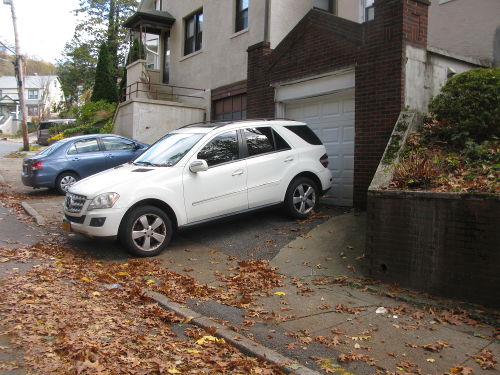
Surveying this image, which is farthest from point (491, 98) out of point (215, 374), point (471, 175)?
point (215, 374)

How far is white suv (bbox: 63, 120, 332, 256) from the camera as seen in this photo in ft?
22.4

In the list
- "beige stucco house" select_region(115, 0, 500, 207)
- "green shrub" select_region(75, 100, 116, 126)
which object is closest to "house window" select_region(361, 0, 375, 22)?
"beige stucco house" select_region(115, 0, 500, 207)

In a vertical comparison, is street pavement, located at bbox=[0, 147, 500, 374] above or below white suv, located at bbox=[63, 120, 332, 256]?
below

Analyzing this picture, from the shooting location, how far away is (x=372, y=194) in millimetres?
6164

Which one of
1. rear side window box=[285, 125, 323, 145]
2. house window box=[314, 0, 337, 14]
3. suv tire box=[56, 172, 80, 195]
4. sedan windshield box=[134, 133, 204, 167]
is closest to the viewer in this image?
sedan windshield box=[134, 133, 204, 167]

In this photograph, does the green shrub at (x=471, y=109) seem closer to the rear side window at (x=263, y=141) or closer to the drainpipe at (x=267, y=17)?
the rear side window at (x=263, y=141)

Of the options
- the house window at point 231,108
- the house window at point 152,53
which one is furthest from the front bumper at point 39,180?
the house window at point 152,53

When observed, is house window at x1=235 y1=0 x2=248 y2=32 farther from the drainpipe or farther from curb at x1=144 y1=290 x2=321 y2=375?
curb at x1=144 y1=290 x2=321 y2=375

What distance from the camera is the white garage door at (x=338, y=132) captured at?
31.4 feet

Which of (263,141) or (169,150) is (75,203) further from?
(263,141)

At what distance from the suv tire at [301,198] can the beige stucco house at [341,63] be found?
2.74 ft

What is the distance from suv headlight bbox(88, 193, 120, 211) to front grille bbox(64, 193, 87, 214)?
8.3 inches

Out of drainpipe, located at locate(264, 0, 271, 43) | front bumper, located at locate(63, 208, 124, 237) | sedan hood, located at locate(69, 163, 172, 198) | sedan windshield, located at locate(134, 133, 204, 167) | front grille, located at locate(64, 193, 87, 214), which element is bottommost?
front bumper, located at locate(63, 208, 124, 237)

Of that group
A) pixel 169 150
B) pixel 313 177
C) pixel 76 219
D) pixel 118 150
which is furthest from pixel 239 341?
pixel 118 150
